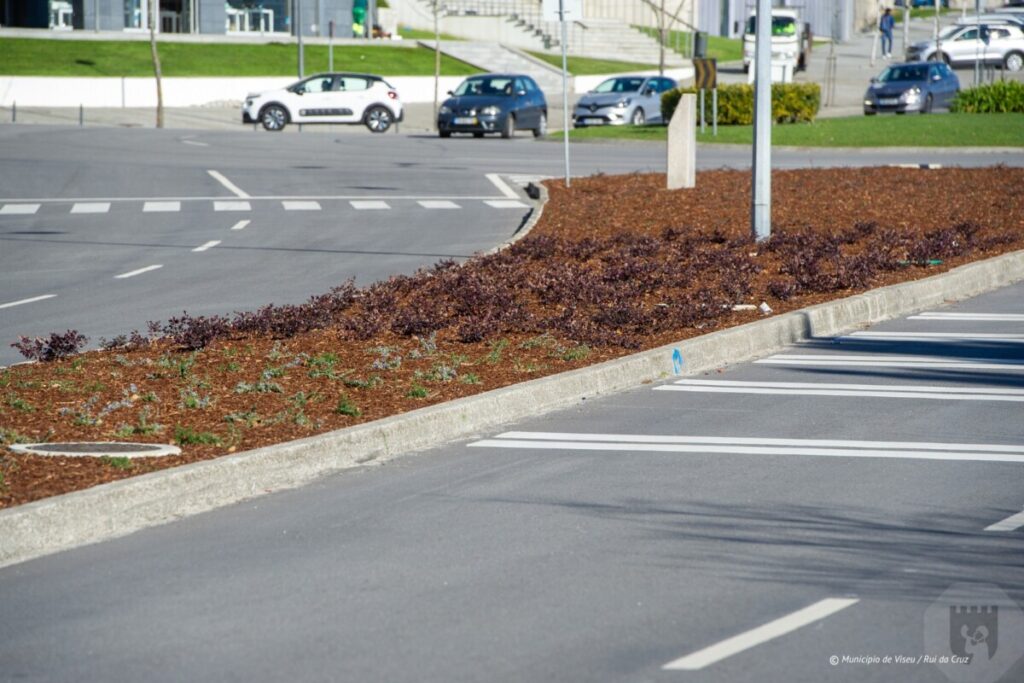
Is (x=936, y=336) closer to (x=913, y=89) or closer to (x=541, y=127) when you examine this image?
(x=541, y=127)

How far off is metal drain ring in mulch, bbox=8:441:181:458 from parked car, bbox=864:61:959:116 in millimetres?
43586

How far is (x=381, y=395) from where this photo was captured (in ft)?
32.4

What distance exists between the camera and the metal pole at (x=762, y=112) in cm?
1700

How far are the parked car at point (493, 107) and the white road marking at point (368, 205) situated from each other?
59.1ft

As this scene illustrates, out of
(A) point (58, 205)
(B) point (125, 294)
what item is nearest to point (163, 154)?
(A) point (58, 205)

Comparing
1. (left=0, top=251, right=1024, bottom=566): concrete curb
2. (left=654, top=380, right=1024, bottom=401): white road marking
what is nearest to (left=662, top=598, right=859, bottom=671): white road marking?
(left=0, top=251, right=1024, bottom=566): concrete curb

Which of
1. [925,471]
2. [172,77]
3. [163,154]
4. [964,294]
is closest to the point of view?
[925,471]

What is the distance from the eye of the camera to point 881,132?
1592 inches

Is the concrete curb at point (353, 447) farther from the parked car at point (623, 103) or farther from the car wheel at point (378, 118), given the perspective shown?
the car wheel at point (378, 118)

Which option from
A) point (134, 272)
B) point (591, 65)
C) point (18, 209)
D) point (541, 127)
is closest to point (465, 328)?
point (134, 272)

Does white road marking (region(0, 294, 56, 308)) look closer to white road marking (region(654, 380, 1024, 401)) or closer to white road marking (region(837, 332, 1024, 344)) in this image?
white road marking (region(654, 380, 1024, 401))

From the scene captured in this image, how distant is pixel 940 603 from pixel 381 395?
4.61 meters

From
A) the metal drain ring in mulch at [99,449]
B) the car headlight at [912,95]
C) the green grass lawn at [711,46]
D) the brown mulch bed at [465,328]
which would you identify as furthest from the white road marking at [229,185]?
the green grass lawn at [711,46]

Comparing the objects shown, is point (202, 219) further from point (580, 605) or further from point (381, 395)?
point (580, 605)
